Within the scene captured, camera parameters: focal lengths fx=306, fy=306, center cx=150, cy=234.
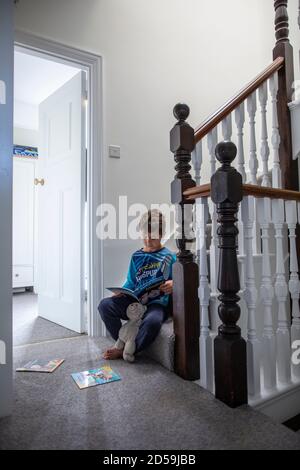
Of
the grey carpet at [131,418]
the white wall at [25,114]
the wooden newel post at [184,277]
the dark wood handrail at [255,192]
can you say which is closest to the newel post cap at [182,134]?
the wooden newel post at [184,277]

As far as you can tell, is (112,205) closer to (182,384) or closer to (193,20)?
(182,384)

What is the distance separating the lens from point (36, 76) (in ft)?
10.5

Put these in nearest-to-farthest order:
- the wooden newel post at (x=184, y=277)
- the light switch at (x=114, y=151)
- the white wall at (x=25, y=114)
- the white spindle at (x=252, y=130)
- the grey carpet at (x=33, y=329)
Answer: the wooden newel post at (x=184, y=277)
the white spindle at (x=252, y=130)
the grey carpet at (x=33, y=329)
the light switch at (x=114, y=151)
the white wall at (x=25, y=114)

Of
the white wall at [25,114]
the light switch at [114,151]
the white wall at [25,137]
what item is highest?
the white wall at [25,114]

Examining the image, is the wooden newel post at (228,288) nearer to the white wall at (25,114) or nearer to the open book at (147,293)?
the open book at (147,293)

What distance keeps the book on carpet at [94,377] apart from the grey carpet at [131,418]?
0.03m

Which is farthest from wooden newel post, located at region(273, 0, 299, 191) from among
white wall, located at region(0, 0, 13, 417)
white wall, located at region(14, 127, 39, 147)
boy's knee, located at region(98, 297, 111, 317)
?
white wall, located at region(14, 127, 39, 147)

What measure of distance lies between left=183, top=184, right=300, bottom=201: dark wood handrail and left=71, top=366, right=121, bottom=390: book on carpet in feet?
2.91

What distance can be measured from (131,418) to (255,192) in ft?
3.19

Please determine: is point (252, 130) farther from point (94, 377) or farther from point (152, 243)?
point (94, 377)

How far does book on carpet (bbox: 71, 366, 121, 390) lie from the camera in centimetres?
132

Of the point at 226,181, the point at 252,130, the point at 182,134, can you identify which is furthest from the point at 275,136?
the point at 226,181

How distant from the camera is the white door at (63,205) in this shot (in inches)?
85.4

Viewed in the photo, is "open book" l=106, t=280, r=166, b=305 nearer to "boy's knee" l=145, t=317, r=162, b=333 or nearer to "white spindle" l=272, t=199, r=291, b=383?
"boy's knee" l=145, t=317, r=162, b=333
